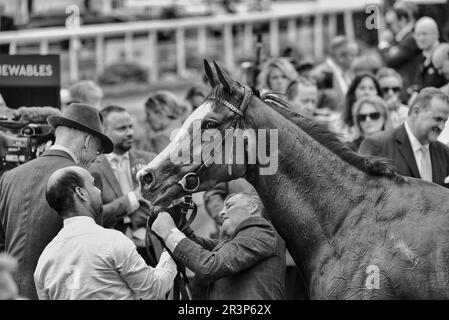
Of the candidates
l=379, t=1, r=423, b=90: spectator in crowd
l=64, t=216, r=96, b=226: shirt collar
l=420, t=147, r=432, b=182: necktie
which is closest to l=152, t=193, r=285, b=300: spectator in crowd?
l=64, t=216, r=96, b=226: shirt collar

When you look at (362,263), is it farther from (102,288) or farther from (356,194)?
(102,288)

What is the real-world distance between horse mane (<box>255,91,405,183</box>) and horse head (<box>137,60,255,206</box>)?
0.81ft

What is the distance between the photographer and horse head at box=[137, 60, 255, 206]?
21.2 ft

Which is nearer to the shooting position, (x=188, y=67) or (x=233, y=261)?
(x=233, y=261)

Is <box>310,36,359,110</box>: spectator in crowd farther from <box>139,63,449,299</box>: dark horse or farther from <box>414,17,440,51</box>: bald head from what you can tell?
<box>139,63,449,299</box>: dark horse

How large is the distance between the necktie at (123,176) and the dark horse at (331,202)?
2614 millimetres

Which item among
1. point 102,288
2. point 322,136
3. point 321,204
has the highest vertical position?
point 322,136

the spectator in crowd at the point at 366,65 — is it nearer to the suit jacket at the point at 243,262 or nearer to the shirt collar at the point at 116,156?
the shirt collar at the point at 116,156

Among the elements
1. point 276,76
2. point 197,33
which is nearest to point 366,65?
point 276,76

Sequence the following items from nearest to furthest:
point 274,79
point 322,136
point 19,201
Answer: point 322,136, point 19,201, point 274,79

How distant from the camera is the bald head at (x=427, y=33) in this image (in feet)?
37.3

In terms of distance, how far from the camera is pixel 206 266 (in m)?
6.75

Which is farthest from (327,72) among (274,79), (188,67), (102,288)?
(188,67)

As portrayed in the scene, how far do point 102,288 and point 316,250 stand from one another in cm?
135
